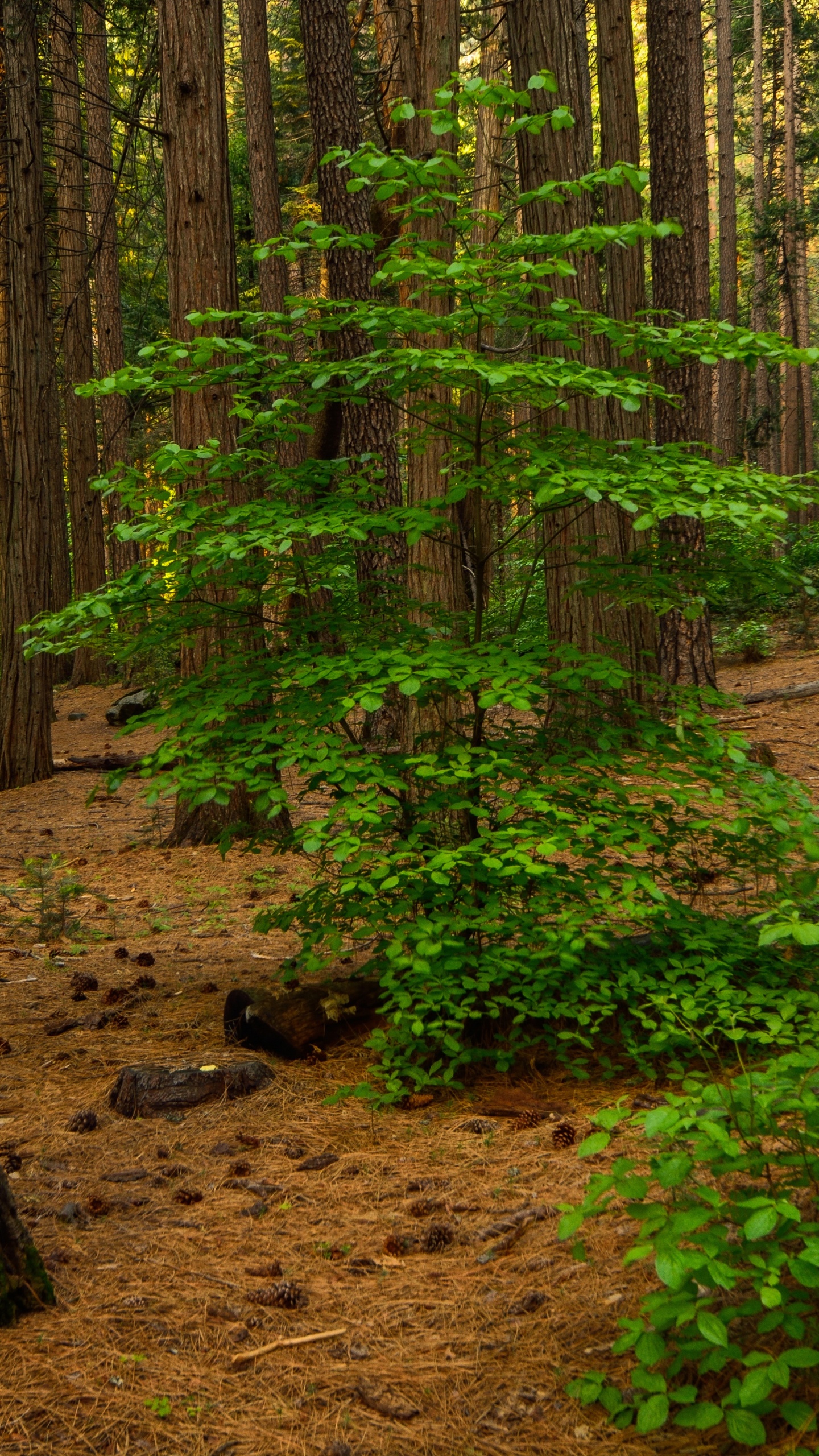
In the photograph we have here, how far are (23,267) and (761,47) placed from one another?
21.7m

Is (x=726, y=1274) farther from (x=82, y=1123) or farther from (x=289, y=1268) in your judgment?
(x=82, y=1123)

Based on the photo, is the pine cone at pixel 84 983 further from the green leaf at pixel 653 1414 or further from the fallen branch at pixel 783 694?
the fallen branch at pixel 783 694

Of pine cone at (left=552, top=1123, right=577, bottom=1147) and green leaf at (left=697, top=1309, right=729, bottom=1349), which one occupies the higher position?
green leaf at (left=697, top=1309, right=729, bottom=1349)

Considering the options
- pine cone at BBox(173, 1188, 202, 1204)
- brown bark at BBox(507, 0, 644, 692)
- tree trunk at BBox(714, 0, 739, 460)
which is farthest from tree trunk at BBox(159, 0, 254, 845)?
tree trunk at BBox(714, 0, 739, 460)

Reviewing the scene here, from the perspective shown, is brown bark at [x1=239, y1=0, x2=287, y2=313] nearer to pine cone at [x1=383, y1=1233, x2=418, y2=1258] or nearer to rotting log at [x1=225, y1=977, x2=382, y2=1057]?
rotting log at [x1=225, y1=977, x2=382, y2=1057]

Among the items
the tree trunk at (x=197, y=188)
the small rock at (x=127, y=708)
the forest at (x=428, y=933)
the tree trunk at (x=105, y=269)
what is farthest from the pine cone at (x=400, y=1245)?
the tree trunk at (x=105, y=269)

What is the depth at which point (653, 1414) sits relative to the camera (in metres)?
1.99

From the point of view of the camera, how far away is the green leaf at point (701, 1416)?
1.94 m

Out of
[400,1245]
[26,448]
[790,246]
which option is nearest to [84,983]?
[400,1245]

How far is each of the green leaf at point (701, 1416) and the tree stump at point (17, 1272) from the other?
1577mm

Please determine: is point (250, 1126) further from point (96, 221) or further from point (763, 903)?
point (96, 221)

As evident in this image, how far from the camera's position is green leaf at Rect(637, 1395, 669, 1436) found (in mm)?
1984

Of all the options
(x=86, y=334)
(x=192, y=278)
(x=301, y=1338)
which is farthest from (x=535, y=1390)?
(x=86, y=334)

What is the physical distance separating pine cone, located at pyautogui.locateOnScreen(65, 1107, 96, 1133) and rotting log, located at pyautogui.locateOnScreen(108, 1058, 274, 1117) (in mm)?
163
